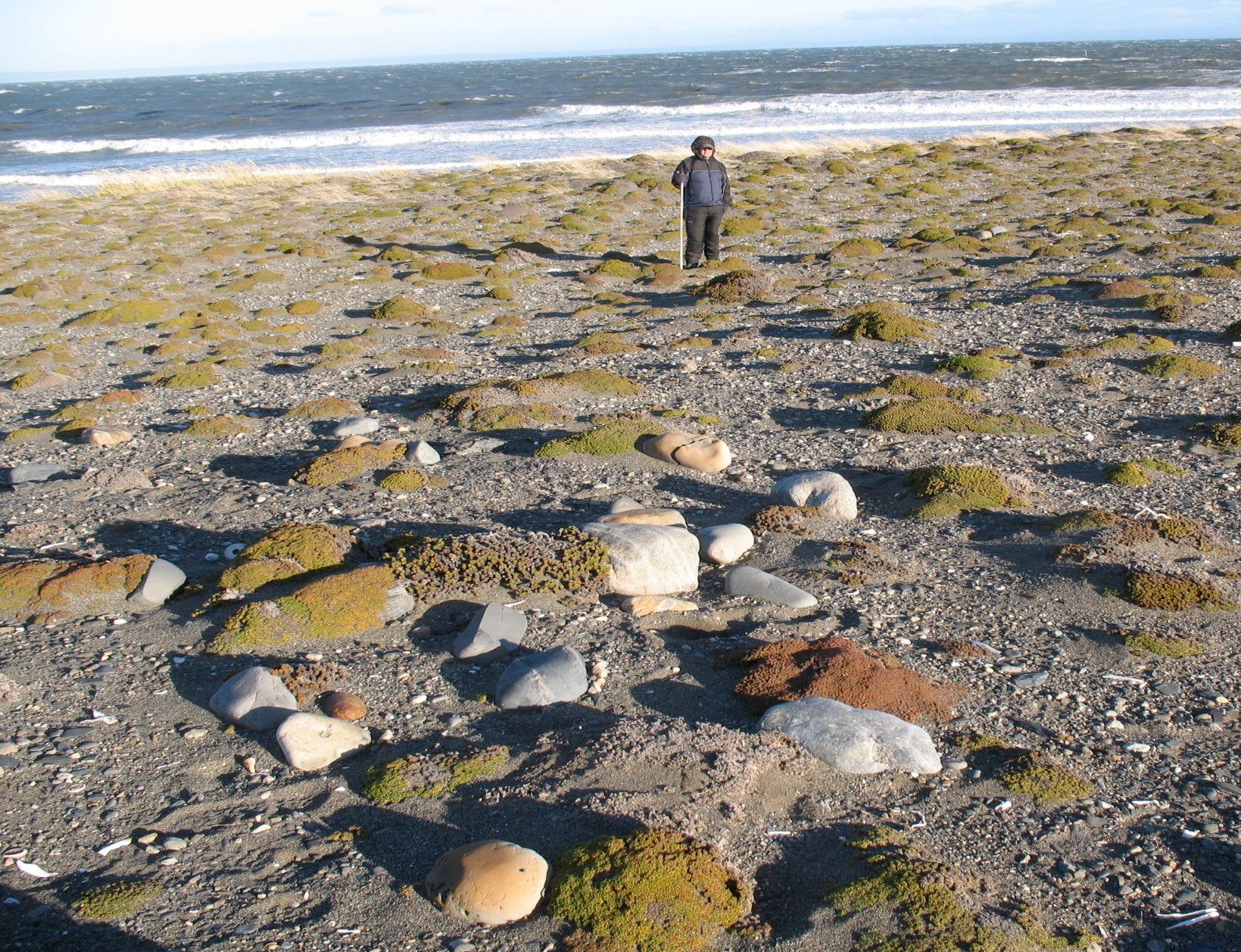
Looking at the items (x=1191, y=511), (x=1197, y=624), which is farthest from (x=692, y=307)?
(x=1197, y=624)

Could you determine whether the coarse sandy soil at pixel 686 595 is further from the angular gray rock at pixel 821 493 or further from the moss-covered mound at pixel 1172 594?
the angular gray rock at pixel 821 493

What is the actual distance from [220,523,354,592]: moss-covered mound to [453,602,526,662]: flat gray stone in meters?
1.65

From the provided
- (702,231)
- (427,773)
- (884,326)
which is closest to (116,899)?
(427,773)

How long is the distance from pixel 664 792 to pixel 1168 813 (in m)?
2.53

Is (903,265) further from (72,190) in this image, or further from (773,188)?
(72,190)

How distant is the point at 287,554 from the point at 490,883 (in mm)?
4232

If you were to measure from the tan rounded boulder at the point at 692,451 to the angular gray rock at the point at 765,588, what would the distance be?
2419mm

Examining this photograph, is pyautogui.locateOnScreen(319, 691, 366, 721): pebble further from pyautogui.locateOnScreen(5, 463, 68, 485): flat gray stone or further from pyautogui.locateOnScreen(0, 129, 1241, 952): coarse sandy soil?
pyautogui.locateOnScreen(5, 463, 68, 485): flat gray stone

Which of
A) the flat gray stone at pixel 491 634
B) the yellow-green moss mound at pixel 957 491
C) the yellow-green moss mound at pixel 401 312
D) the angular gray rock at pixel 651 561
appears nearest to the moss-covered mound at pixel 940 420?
the yellow-green moss mound at pixel 957 491

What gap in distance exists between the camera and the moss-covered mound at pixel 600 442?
33.9ft

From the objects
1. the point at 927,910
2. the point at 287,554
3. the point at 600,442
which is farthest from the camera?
the point at 600,442

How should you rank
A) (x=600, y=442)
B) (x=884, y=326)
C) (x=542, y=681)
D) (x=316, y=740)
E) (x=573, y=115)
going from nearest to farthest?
(x=316, y=740) < (x=542, y=681) < (x=600, y=442) < (x=884, y=326) < (x=573, y=115)

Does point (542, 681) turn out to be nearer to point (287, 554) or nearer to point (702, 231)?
point (287, 554)

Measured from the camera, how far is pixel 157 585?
24.7 feet
